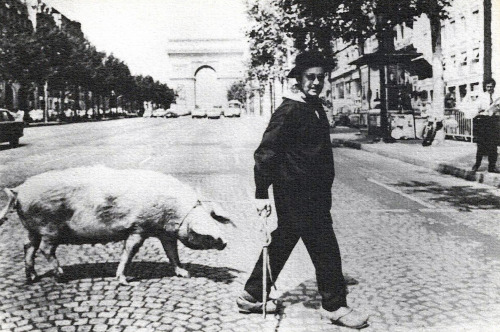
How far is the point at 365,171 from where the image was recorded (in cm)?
1433

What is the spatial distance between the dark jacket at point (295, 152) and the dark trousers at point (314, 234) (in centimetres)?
7

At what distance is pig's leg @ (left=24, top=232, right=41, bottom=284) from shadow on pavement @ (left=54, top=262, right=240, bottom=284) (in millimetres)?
279

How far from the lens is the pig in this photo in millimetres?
4836

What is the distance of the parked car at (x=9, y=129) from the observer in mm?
22902

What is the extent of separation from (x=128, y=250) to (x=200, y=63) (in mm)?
120014

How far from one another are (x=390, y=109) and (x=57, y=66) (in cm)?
3349

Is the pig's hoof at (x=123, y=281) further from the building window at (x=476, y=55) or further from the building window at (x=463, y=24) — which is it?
the building window at (x=463, y=24)

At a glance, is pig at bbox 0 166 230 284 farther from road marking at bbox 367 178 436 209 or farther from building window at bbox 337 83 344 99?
building window at bbox 337 83 344 99

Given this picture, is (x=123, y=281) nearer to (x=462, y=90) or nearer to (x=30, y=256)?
(x=30, y=256)

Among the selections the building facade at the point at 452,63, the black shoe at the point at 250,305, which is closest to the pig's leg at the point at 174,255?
the black shoe at the point at 250,305

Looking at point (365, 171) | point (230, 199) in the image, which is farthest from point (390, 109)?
point (230, 199)

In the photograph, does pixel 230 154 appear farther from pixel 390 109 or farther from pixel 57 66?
pixel 57 66

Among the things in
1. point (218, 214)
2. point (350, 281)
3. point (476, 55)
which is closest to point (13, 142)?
point (218, 214)

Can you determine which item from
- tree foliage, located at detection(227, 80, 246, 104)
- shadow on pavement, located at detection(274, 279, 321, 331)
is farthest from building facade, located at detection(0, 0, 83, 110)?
tree foliage, located at detection(227, 80, 246, 104)
